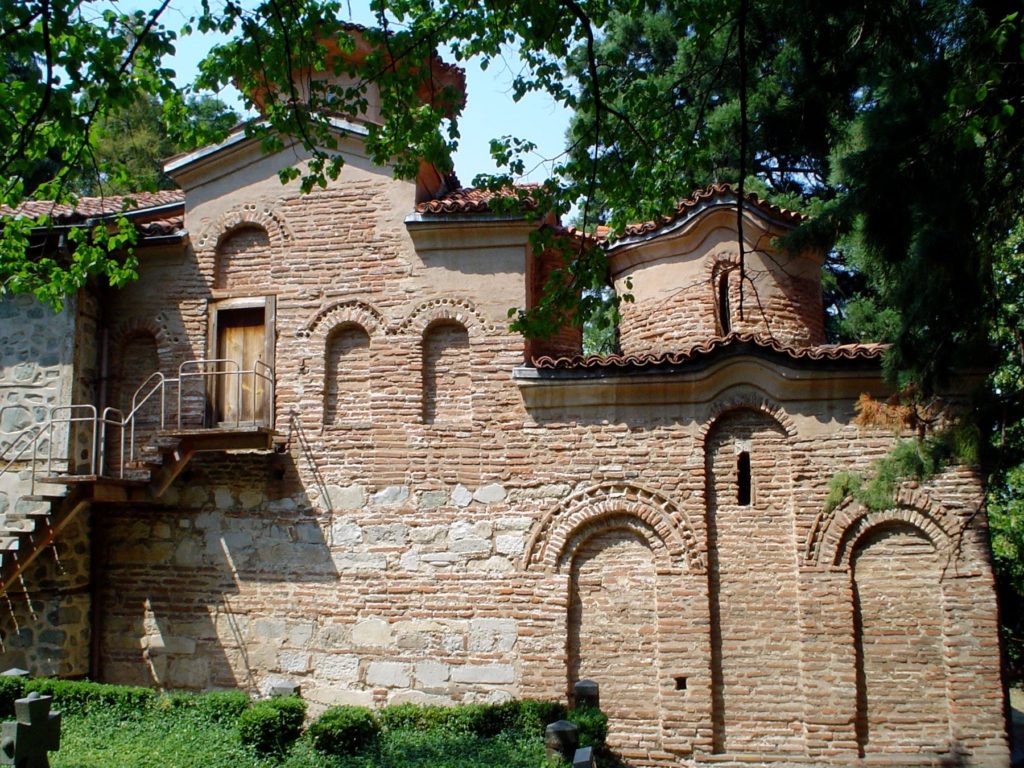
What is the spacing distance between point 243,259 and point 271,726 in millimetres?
5646

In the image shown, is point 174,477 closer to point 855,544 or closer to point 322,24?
point 322,24

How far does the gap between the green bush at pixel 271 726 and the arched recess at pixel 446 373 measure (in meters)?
3.50

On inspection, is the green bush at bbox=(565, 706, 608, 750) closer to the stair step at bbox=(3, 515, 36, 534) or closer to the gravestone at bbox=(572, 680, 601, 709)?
the gravestone at bbox=(572, 680, 601, 709)

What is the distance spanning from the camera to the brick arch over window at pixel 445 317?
1123 centimetres

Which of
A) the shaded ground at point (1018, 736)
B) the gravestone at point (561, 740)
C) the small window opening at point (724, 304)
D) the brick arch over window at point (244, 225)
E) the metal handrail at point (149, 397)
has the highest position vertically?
the brick arch over window at point (244, 225)

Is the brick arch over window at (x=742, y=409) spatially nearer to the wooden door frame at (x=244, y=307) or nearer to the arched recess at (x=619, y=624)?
the arched recess at (x=619, y=624)

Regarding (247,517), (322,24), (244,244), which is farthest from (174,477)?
(322,24)

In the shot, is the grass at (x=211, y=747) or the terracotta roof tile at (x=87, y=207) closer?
the grass at (x=211, y=747)

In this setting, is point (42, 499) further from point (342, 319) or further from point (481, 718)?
point (481, 718)

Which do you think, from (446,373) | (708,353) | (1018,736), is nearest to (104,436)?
(446,373)

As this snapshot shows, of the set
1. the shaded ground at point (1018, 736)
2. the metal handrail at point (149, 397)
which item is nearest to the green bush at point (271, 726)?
the metal handrail at point (149, 397)

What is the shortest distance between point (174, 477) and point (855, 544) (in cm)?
743

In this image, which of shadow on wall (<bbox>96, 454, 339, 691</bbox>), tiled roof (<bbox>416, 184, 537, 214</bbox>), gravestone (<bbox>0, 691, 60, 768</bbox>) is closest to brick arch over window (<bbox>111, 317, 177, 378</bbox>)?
shadow on wall (<bbox>96, 454, 339, 691</bbox>)

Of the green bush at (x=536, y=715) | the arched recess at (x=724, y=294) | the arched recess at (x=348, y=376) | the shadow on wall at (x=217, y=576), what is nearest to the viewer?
the green bush at (x=536, y=715)
